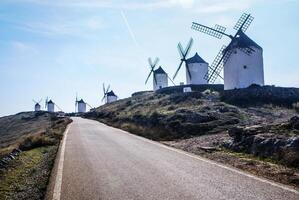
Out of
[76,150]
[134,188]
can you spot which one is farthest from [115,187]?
[76,150]

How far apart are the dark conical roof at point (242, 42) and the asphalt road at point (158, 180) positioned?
118 ft

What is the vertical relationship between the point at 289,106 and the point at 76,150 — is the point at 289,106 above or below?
above

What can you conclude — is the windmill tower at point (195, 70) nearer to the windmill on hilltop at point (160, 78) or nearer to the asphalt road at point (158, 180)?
the windmill on hilltop at point (160, 78)

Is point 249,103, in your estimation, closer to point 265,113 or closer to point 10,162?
point 265,113

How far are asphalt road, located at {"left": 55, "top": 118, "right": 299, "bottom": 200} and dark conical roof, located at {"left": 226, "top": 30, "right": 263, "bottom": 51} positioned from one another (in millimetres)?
36086

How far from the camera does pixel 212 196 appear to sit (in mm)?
9445

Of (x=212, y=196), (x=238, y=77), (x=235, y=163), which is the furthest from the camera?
(x=238, y=77)

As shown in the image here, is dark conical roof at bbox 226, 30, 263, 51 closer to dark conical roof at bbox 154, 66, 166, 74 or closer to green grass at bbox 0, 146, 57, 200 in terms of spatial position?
green grass at bbox 0, 146, 57, 200

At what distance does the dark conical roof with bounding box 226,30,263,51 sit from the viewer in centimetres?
5131

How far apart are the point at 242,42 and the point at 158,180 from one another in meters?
42.1

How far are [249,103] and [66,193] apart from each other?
32.7 m

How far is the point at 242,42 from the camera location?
51.5 metres

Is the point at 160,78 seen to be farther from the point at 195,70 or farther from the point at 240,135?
the point at 240,135

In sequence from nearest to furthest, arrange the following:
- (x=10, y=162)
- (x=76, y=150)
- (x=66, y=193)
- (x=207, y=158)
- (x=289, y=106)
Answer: (x=66, y=193) → (x=207, y=158) → (x=10, y=162) → (x=76, y=150) → (x=289, y=106)
